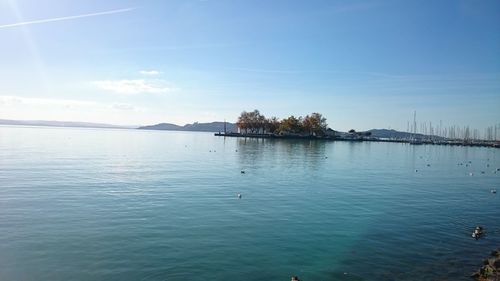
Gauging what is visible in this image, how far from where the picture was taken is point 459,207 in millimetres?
37500

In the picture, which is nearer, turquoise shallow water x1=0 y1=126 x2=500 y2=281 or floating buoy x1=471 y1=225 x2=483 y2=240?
turquoise shallow water x1=0 y1=126 x2=500 y2=281

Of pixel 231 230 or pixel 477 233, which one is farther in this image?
pixel 477 233

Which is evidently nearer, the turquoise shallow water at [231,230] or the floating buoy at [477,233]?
the turquoise shallow water at [231,230]

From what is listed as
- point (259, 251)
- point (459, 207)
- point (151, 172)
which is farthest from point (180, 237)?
point (151, 172)

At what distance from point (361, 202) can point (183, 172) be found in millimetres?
26742

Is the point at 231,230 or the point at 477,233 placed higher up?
the point at 231,230

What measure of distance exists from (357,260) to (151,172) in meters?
39.0

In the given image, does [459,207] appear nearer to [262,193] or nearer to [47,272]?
[262,193]

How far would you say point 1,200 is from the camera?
3175 cm

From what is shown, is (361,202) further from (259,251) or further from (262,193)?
(259,251)

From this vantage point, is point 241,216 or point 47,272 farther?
point 241,216

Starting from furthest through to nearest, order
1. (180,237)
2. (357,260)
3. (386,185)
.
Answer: (386,185) < (180,237) < (357,260)

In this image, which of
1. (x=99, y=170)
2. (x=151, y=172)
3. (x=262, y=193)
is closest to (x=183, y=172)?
(x=151, y=172)

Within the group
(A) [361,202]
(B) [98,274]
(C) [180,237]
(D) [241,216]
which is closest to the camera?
(B) [98,274]
